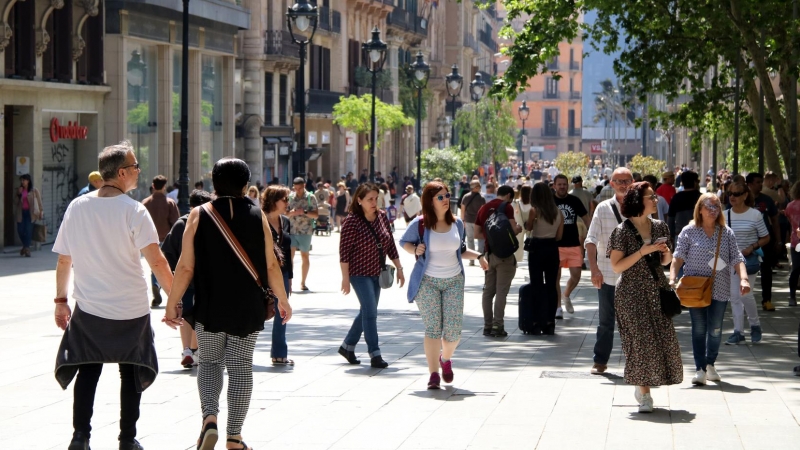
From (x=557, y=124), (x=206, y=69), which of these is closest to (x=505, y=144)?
(x=206, y=69)

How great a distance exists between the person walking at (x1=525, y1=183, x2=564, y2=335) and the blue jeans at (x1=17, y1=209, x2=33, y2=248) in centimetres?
1410

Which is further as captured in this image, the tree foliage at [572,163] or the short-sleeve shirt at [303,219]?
the tree foliage at [572,163]

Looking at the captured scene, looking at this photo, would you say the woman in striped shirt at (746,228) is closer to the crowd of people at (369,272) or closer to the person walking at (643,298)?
the crowd of people at (369,272)

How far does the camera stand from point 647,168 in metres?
54.4

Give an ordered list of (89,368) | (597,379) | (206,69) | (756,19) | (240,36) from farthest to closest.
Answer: (240,36) → (206,69) → (756,19) → (597,379) → (89,368)

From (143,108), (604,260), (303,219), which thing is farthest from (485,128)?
(604,260)

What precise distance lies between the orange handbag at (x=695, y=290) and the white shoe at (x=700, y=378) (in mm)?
508

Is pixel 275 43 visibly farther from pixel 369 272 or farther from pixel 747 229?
pixel 369 272

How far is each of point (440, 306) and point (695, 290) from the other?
195cm

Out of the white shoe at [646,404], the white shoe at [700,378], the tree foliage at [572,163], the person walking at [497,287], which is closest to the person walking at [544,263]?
the person walking at [497,287]

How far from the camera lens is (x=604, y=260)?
11.4 m

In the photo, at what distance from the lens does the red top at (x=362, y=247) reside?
39.0ft

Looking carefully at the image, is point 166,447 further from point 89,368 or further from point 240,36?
point 240,36

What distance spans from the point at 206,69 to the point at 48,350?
28686 millimetres
